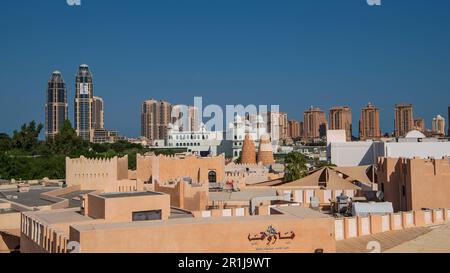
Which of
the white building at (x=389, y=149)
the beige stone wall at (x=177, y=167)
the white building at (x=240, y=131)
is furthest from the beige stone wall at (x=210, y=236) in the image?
the white building at (x=240, y=131)

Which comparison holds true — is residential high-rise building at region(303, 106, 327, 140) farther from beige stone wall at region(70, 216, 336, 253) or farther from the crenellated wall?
beige stone wall at region(70, 216, 336, 253)

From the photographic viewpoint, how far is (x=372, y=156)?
41.5 m

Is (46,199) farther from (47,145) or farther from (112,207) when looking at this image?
(47,145)

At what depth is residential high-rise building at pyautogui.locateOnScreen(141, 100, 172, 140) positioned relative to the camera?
449 ft


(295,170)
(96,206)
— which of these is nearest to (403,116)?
(295,170)

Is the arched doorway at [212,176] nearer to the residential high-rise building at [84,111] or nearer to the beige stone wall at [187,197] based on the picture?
the beige stone wall at [187,197]

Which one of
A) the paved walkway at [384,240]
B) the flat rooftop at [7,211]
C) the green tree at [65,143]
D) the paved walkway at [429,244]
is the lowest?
the paved walkway at [384,240]

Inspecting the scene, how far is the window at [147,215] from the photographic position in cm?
1220

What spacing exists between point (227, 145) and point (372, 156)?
1709 inches

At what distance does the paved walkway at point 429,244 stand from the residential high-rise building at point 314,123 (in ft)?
402

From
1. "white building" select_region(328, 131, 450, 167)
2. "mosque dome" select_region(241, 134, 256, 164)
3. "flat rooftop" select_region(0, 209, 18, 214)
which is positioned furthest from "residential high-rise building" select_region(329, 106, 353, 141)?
"flat rooftop" select_region(0, 209, 18, 214)

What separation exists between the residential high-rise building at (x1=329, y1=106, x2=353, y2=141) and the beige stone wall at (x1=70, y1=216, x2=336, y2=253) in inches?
4129
